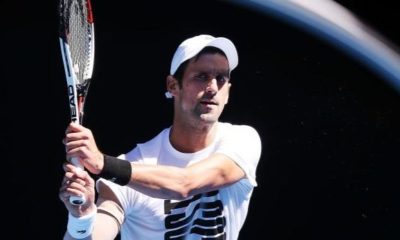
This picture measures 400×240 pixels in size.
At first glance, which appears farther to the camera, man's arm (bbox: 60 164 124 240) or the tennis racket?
the tennis racket

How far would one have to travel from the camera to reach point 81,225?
7.15ft

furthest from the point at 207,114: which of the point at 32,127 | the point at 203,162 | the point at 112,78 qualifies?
the point at 32,127

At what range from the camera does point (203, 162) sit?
238cm

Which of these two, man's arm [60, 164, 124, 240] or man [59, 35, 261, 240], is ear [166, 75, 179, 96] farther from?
man's arm [60, 164, 124, 240]

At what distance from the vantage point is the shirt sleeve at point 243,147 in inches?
98.4


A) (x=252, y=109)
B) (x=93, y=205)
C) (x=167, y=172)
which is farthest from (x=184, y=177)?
(x=252, y=109)

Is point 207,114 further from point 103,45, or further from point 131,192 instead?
point 103,45

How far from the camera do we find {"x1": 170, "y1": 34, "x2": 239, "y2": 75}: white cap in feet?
8.28

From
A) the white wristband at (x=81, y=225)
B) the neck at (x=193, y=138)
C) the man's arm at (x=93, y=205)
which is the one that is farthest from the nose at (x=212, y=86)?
the white wristband at (x=81, y=225)

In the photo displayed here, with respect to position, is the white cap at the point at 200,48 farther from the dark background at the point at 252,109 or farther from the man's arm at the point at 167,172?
the man's arm at the point at 167,172

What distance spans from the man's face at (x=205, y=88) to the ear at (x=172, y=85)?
7cm

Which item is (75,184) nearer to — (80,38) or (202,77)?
(80,38)

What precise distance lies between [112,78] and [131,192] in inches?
18.3

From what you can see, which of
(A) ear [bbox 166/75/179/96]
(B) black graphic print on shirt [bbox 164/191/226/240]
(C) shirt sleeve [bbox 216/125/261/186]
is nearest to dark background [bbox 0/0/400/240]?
(A) ear [bbox 166/75/179/96]
